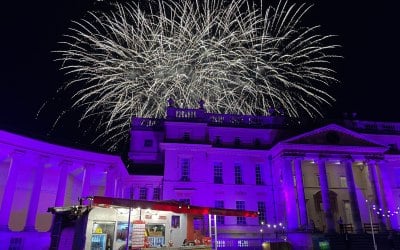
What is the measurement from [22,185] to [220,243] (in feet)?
67.0

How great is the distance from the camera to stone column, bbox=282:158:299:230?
3148cm

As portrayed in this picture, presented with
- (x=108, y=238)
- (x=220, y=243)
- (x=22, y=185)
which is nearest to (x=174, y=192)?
(x=220, y=243)

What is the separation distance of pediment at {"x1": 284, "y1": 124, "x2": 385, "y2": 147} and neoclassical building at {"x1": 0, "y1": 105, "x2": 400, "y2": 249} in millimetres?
113

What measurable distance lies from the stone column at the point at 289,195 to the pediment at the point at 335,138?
125 inches

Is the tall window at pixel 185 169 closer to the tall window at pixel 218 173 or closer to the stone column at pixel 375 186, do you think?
the tall window at pixel 218 173

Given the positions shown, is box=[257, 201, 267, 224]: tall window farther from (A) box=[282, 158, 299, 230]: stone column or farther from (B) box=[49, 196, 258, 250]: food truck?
(B) box=[49, 196, 258, 250]: food truck

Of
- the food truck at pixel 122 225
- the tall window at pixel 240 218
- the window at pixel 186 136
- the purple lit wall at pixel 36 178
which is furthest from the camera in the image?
the window at pixel 186 136

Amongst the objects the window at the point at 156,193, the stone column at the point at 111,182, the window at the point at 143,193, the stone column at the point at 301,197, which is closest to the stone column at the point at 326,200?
the stone column at the point at 301,197

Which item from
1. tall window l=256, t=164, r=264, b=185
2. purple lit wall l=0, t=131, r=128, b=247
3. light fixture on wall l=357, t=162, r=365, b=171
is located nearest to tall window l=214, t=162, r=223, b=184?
tall window l=256, t=164, r=264, b=185

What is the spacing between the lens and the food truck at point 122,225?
16125 mm

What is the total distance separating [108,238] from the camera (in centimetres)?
1698

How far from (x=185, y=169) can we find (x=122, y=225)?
1814 centimetres

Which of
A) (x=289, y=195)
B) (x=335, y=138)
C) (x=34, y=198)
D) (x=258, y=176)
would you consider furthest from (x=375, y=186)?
(x=34, y=198)

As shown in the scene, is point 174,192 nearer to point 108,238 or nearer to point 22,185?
point 22,185
